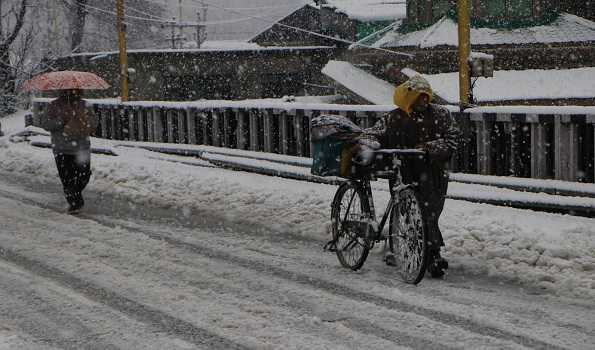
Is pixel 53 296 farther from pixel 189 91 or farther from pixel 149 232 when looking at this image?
pixel 189 91

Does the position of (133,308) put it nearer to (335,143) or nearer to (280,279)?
(280,279)

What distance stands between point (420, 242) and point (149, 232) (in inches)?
174

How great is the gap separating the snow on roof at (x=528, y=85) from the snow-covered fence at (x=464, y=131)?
9228 mm

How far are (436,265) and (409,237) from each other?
1.55ft

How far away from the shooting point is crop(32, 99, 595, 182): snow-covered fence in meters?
10.2

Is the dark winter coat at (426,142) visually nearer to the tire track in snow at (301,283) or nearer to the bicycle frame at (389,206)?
the bicycle frame at (389,206)

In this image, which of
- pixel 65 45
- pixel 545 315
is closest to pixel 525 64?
pixel 545 315

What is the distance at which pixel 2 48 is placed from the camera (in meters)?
36.2

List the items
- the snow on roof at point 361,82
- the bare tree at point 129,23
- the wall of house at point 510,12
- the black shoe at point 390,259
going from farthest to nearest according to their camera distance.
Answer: the bare tree at point 129,23, the snow on roof at point 361,82, the wall of house at point 510,12, the black shoe at point 390,259

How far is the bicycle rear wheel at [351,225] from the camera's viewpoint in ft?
26.5

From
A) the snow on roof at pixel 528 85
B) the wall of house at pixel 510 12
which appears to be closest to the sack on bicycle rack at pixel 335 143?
the snow on roof at pixel 528 85

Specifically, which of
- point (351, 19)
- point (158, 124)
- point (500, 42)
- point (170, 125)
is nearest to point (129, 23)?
point (351, 19)

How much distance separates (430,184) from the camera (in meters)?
7.95

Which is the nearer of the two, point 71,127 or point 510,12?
point 71,127
